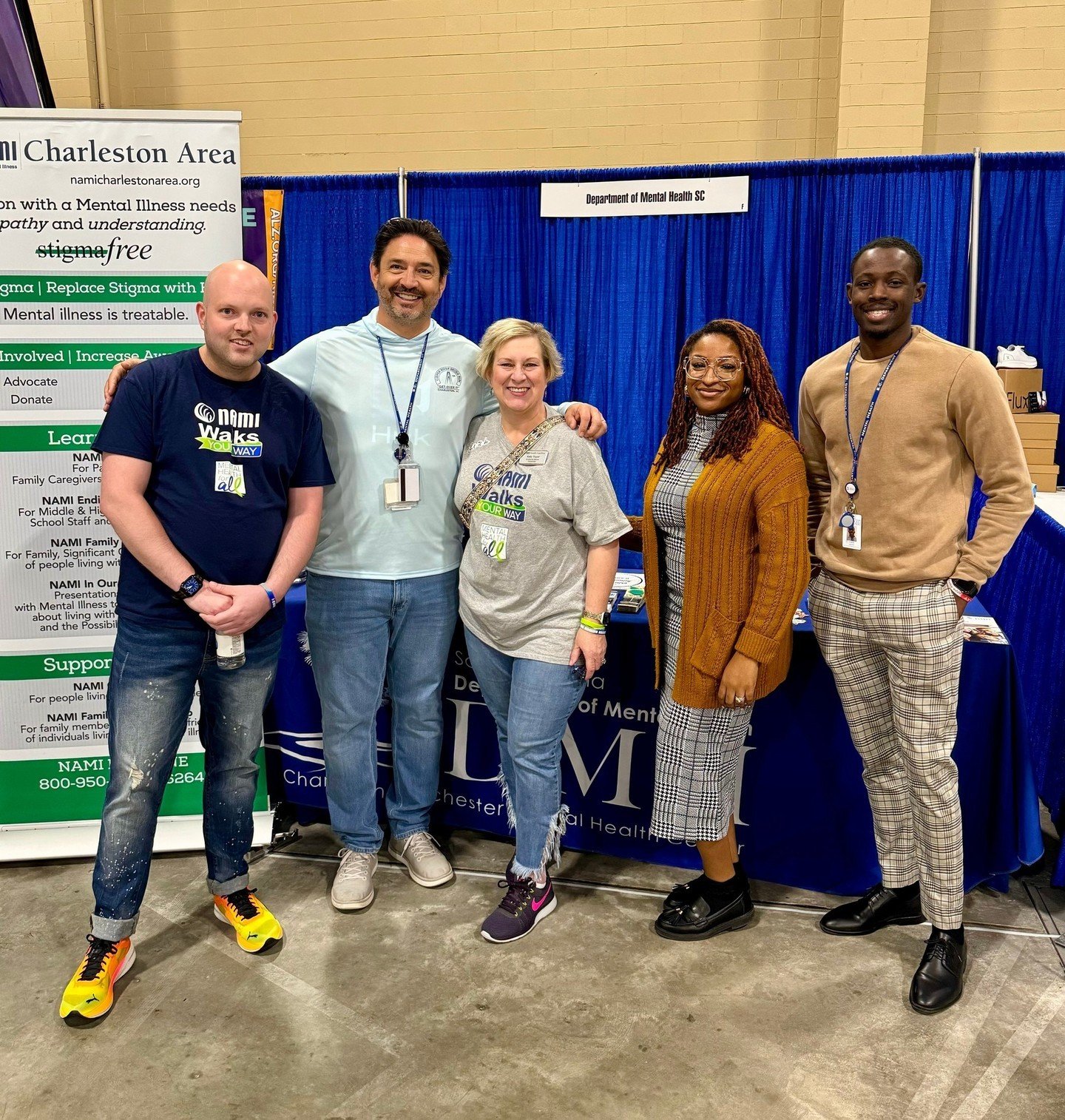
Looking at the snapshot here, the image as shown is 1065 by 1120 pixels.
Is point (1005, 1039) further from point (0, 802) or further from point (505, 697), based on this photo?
point (0, 802)

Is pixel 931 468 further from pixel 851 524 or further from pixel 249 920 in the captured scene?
pixel 249 920

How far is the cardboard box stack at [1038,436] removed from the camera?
4.18 m

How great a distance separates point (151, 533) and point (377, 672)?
687 millimetres

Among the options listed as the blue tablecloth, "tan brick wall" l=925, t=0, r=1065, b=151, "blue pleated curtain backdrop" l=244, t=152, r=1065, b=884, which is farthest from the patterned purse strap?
"tan brick wall" l=925, t=0, r=1065, b=151

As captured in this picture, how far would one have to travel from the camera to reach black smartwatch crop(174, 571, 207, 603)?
2.00 meters

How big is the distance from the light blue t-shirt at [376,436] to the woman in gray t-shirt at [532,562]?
8cm

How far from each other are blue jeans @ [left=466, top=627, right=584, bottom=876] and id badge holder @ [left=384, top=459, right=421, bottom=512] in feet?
1.17

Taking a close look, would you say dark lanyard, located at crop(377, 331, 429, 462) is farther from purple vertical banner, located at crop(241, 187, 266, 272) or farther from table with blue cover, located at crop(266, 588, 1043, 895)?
purple vertical banner, located at crop(241, 187, 266, 272)

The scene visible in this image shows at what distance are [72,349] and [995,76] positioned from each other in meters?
4.54

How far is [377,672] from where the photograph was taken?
8.00 feet

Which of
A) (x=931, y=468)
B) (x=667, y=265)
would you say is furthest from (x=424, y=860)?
(x=667, y=265)

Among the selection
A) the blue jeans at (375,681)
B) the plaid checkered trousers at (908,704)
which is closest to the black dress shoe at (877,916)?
the plaid checkered trousers at (908,704)

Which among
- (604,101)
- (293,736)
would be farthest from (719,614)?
(604,101)

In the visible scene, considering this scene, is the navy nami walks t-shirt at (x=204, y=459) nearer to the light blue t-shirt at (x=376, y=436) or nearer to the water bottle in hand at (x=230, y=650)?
the water bottle in hand at (x=230, y=650)
